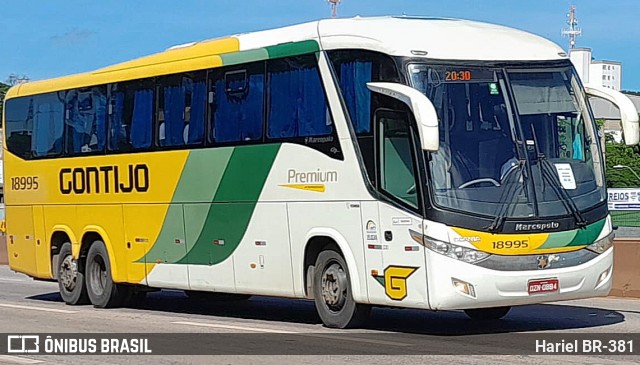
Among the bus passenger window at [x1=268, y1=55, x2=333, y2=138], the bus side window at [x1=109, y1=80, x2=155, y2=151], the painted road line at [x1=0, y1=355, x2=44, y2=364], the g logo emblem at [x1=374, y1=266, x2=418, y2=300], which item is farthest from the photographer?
the bus side window at [x1=109, y1=80, x2=155, y2=151]

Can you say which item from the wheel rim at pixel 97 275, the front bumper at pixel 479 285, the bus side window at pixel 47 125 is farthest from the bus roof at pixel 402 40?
the bus side window at pixel 47 125

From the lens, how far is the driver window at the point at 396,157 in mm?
13203

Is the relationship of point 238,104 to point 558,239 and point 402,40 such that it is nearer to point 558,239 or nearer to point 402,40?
point 402,40

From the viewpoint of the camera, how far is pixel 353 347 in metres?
12.5

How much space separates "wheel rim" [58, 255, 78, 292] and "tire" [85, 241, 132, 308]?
394 millimetres

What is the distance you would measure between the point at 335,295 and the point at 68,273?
7.09 meters

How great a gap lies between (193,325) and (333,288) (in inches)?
83.6

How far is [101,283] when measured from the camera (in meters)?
19.3

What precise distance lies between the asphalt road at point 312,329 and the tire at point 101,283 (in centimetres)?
22

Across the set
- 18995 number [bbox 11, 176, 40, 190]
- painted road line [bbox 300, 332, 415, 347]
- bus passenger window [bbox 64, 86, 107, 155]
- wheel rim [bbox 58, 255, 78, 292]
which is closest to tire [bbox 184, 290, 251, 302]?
wheel rim [bbox 58, 255, 78, 292]

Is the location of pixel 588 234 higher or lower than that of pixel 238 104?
lower

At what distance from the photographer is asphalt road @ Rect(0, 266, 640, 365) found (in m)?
11.8

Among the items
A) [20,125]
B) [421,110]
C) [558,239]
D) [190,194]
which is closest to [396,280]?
[558,239]

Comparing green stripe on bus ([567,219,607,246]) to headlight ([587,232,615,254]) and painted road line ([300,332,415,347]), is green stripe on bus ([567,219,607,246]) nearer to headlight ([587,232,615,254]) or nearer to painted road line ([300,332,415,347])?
headlight ([587,232,615,254])
